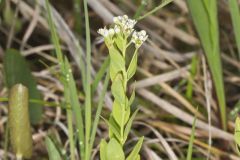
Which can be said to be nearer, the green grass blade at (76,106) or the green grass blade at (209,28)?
the green grass blade at (76,106)

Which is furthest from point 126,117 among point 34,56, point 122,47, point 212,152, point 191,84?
point 34,56

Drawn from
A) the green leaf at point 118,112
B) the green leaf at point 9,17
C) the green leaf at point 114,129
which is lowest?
the green leaf at point 114,129

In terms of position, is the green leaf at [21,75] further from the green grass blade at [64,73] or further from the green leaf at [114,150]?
the green leaf at [114,150]

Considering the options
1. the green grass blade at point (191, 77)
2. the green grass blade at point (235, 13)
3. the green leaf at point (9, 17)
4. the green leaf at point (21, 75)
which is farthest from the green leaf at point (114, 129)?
the green leaf at point (9, 17)

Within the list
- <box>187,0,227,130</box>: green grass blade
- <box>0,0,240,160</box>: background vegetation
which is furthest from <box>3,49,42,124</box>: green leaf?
<box>187,0,227,130</box>: green grass blade

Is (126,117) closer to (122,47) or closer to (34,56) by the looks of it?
(122,47)

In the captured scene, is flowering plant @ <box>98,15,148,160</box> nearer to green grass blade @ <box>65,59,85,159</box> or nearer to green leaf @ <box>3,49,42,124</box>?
green grass blade @ <box>65,59,85,159</box>
